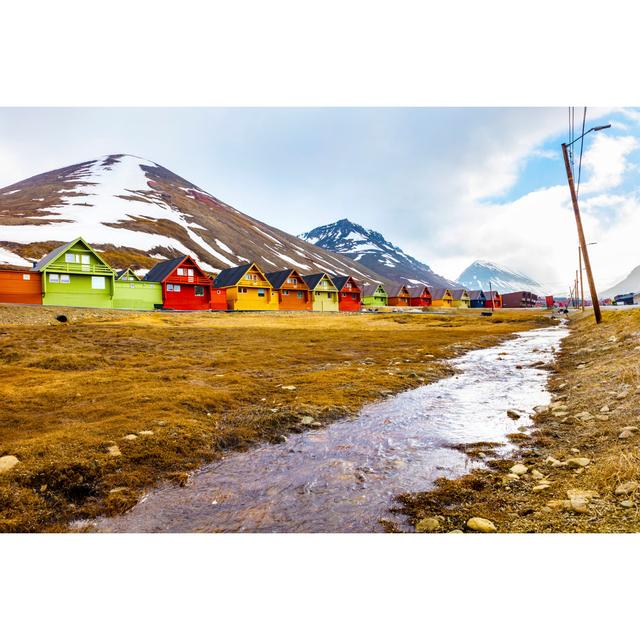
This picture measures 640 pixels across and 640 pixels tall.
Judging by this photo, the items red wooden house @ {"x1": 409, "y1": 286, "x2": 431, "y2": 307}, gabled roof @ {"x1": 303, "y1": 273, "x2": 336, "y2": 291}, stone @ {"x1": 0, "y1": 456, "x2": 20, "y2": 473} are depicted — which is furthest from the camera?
red wooden house @ {"x1": 409, "y1": 286, "x2": 431, "y2": 307}

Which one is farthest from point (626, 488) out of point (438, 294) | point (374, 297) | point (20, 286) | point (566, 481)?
point (438, 294)

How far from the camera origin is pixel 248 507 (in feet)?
18.4

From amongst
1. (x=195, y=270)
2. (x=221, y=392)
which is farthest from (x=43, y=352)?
(x=195, y=270)

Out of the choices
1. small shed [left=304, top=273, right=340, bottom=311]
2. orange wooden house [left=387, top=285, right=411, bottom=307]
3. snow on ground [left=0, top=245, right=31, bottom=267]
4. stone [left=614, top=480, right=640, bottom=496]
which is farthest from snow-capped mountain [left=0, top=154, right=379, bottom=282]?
stone [left=614, top=480, right=640, bottom=496]

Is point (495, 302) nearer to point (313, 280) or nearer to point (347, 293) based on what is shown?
point (347, 293)

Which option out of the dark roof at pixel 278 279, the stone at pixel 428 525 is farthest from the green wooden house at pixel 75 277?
the stone at pixel 428 525

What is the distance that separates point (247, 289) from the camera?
72188mm

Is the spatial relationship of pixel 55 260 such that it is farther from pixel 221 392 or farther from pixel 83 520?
pixel 83 520

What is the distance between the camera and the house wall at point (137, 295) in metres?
56.5

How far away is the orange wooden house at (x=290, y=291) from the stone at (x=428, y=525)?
72.5m

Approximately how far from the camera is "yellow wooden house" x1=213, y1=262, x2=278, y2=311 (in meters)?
70.9

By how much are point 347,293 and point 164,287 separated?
4290 centimetres

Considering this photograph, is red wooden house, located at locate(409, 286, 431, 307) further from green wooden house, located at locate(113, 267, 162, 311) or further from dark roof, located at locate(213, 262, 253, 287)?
green wooden house, located at locate(113, 267, 162, 311)

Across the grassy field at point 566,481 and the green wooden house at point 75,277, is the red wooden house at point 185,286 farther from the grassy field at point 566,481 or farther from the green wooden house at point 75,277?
the grassy field at point 566,481
